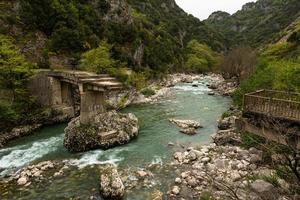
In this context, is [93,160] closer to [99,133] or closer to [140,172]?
[99,133]

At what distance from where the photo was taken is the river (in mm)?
12617

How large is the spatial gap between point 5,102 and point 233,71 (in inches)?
1490

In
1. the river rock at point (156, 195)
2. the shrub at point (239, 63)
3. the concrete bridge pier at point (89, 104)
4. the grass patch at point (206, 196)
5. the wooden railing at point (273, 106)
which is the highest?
the shrub at point (239, 63)

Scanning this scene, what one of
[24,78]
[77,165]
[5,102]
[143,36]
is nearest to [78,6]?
[143,36]

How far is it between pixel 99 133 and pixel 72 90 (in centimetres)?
994

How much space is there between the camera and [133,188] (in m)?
12.6

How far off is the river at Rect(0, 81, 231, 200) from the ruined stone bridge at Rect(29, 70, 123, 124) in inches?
99.2

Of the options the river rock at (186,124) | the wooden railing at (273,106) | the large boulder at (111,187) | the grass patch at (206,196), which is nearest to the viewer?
the wooden railing at (273,106)

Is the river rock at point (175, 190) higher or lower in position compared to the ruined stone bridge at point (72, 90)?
lower

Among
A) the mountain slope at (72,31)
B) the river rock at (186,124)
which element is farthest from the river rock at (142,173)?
the mountain slope at (72,31)

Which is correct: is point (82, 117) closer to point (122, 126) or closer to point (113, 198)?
point (122, 126)

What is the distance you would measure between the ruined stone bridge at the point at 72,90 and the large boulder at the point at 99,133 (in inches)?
29.1

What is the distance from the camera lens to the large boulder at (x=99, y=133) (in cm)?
1755

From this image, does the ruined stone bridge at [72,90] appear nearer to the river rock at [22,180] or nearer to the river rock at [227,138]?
the river rock at [22,180]
